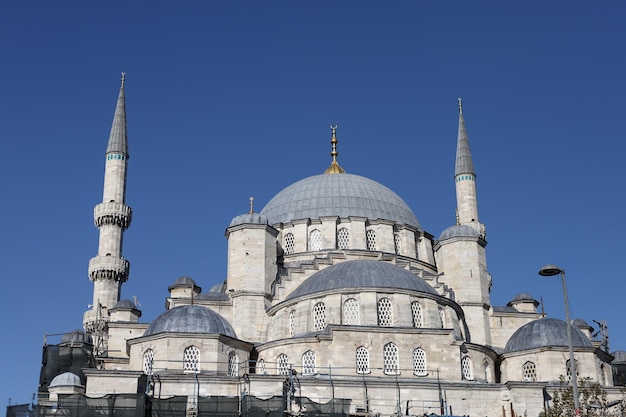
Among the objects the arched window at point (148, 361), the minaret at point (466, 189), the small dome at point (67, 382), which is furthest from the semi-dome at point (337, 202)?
the small dome at point (67, 382)

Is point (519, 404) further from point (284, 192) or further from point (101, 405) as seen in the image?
point (284, 192)

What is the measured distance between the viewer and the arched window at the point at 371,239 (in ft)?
126

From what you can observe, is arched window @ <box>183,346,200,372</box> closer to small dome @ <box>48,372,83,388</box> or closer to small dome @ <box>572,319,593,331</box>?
small dome @ <box>48,372,83,388</box>

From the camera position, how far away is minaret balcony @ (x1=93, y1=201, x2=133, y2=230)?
40500mm

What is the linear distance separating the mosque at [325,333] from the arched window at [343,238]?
0.14ft

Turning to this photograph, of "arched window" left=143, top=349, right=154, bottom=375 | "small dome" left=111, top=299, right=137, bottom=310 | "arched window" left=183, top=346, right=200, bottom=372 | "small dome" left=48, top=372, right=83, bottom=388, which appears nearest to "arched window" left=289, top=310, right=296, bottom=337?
"arched window" left=183, top=346, right=200, bottom=372

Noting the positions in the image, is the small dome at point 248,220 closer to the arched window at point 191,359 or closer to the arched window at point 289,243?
the arched window at point 289,243

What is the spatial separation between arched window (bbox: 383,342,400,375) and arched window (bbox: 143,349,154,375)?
295 inches

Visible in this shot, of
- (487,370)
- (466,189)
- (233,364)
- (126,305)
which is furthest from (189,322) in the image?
(466,189)

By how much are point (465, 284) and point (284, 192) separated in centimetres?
1065

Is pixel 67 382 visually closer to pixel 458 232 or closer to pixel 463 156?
pixel 458 232

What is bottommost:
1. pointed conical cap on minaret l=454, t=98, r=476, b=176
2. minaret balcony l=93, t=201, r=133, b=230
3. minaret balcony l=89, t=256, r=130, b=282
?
minaret balcony l=89, t=256, r=130, b=282

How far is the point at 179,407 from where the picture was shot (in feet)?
84.0

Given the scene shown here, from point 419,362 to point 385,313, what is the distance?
212cm
